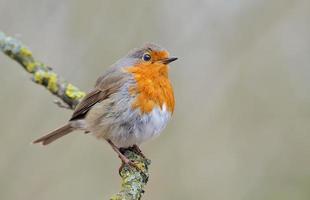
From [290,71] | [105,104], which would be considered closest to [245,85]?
[290,71]

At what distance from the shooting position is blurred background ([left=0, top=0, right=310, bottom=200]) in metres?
5.35

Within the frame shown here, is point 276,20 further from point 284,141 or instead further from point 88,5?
point 88,5

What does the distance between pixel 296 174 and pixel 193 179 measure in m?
1.06

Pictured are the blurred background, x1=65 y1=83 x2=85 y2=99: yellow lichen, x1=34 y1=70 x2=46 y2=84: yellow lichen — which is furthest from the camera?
the blurred background

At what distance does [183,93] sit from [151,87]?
52.1 inches

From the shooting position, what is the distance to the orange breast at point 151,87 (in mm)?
4406

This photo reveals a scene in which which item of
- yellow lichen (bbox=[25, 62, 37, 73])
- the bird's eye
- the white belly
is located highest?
the bird's eye

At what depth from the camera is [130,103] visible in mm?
4402

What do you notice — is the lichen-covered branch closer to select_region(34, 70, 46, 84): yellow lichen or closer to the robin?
select_region(34, 70, 46, 84): yellow lichen

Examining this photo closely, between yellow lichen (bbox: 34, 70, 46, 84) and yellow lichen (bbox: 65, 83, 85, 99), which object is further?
yellow lichen (bbox: 65, 83, 85, 99)

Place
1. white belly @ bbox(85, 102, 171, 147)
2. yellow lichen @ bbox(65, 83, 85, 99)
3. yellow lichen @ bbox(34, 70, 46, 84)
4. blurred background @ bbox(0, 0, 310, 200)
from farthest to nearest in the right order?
blurred background @ bbox(0, 0, 310, 200) → yellow lichen @ bbox(65, 83, 85, 99) → yellow lichen @ bbox(34, 70, 46, 84) → white belly @ bbox(85, 102, 171, 147)

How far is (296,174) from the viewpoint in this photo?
4.91 meters

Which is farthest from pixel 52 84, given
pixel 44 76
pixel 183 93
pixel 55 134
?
pixel 183 93

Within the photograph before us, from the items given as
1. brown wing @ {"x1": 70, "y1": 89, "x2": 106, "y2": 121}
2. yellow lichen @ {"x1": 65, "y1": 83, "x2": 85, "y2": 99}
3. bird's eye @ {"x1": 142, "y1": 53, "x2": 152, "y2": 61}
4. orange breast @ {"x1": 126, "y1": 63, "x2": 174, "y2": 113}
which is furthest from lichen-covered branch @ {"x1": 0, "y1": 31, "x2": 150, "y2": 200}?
bird's eye @ {"x1": 142, "y1": 53, "x2": 152, "y2": 61}
